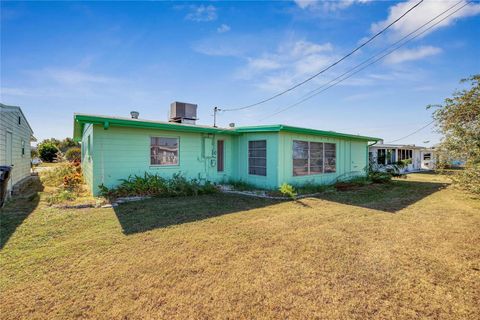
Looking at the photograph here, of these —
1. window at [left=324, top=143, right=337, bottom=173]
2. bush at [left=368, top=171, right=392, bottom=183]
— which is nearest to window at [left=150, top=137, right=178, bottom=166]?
window at [left=324, top=143, right=337, bottom=173]

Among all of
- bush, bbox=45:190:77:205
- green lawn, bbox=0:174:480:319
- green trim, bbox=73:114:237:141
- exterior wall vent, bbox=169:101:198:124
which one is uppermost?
exterior wall vent, bbox=169:101:198:124

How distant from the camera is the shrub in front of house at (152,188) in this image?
7.46 metres

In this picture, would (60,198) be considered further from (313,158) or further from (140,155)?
(313,158)

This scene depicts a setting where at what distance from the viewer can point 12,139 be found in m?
8.99

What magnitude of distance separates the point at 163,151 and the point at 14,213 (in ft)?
14.8

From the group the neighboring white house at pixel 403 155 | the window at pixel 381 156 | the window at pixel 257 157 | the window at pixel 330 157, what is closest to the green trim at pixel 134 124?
the window at pixel 257 157

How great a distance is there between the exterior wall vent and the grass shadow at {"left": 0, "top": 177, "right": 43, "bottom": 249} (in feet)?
21.2

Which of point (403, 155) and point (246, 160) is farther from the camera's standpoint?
point (403, 155)

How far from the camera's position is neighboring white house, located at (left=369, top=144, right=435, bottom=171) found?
20984 millimetres

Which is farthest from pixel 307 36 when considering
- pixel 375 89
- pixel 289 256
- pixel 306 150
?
Result: pixel 289 256

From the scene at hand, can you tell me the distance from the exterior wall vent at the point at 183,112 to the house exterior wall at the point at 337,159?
531cm

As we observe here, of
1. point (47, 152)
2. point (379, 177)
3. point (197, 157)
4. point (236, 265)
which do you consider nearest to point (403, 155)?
point (379, 177)

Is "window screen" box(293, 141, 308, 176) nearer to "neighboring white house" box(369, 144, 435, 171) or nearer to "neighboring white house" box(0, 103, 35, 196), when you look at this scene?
"neighboring white house" box(0, 103, 35, 196)

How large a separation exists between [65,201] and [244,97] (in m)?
14.5
